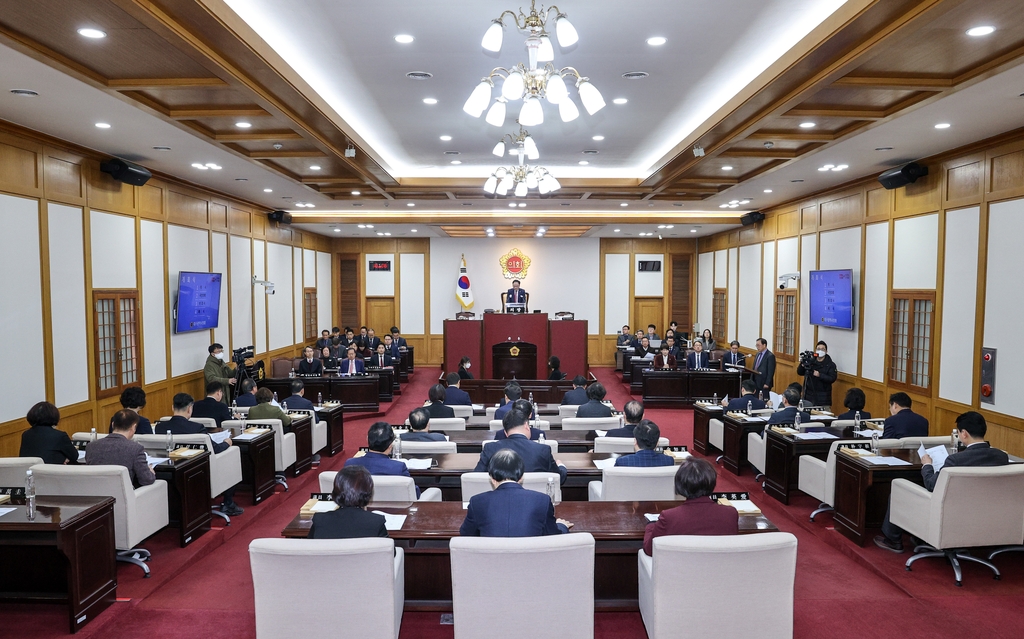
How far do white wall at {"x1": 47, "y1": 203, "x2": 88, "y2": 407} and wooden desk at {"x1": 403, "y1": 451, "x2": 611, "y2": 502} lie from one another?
14.0ft

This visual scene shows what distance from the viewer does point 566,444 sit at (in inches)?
230

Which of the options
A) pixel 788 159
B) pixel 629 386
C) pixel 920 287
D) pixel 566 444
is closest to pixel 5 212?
pixel 566 444

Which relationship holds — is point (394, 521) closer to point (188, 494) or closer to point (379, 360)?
point (188, 494)

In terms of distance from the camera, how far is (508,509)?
310 centimetres

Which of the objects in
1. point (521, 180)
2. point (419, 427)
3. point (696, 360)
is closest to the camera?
point (419, 427)

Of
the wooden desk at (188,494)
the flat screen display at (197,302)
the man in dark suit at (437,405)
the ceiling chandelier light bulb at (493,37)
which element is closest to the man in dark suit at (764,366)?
the man in dark suit at (437,405)

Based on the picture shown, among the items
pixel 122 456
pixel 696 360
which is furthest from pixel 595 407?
pixel 696 360

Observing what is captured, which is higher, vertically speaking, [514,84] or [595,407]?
[514,84]

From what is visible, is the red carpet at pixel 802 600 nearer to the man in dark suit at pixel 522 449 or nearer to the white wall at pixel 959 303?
the man in dark suit at pixel 522 449

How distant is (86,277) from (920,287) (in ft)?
32.2

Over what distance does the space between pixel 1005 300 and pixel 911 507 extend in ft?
10.3

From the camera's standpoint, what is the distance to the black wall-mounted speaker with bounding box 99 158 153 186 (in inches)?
290

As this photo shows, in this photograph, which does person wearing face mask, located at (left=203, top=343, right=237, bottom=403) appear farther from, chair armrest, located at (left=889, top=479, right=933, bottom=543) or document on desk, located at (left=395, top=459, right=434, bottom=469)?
chair armrest, located at (left=889, top=479, right=933, bottom=543)

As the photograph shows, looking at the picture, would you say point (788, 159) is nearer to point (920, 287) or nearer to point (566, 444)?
point (920, 287)
